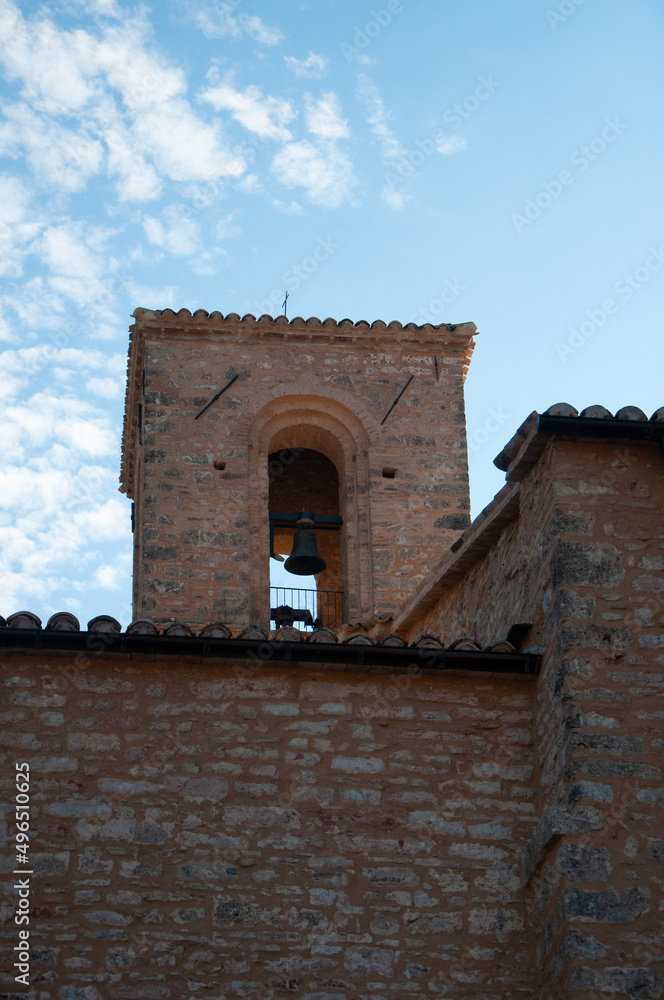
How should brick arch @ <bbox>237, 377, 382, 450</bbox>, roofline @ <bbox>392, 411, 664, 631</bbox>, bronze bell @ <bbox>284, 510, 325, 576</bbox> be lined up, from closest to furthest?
1. roofline @ <bbox>392, 411, 664, 631</bbox>
2. bronze bell @ <bbox>284, 510, 325, 576</bbox>
3. brick arch @ <bbox>237, 377, 382, 450</bbox>

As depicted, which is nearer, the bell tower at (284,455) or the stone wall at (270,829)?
the stone wall at (270,829)

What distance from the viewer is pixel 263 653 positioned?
26.5ft

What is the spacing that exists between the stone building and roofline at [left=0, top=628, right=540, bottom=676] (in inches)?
0.6

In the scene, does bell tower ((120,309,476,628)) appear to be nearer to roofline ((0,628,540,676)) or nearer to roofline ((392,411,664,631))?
roofline ((392,411,664,631))

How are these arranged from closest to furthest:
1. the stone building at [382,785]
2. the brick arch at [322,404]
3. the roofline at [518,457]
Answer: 1. the stone building at [382,785]
2. the roofline at [518,457]
3. the brick arch at [322,404]

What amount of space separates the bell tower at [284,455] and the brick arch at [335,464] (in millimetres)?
12

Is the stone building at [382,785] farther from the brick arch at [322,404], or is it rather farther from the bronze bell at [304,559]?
the brick arch at [322,404]

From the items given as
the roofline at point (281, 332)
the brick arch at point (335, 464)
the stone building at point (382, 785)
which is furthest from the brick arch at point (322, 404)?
the stone building at point (382, 785)

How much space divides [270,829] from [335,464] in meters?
6.51

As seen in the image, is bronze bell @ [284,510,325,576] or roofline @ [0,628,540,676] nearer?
roofline @ [0,628,540,676]

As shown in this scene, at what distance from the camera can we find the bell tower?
41.6 ft

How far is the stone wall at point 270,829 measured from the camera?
739cm

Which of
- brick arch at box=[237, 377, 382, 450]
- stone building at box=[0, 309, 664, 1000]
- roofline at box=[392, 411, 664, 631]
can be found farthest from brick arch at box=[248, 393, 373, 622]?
stone building at box=[0, 309, 664, 1000]

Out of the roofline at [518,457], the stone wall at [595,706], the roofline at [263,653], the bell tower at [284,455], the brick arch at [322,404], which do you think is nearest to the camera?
the stone wall at [595,706]
